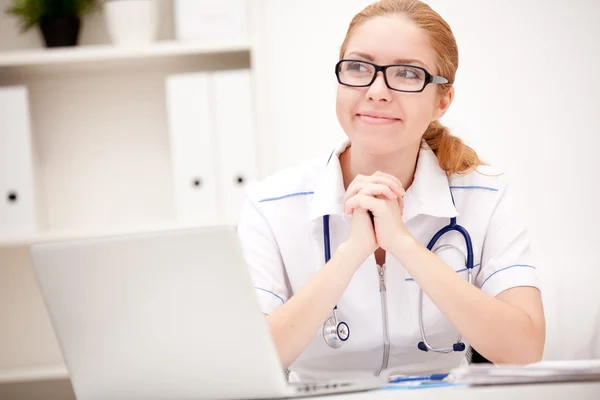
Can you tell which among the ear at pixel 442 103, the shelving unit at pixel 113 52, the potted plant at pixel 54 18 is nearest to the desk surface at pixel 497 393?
the ear at pixel 442 103

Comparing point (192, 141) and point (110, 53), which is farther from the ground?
point (110, 53)

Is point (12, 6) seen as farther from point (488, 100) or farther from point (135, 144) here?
point (488, 100)

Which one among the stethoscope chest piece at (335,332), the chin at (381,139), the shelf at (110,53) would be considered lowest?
the stethoscope chest piece at (335,332)

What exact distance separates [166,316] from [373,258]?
0.73 metres

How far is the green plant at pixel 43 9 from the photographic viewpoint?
221 centimetres

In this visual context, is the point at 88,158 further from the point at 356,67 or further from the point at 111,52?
the point at 356,67

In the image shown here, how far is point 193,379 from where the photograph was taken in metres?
0.77

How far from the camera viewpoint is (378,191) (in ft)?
4.34

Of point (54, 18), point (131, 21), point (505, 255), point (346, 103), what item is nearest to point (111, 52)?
point (131, 21)

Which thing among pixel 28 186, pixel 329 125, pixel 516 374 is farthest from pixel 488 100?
pixel 516 374

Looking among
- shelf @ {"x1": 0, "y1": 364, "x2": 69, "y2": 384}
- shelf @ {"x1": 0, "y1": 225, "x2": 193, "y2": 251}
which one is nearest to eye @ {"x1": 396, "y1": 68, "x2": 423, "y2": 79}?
shelf @ {"x1": 0, "y1": 225, "x2": 193, "y2": 251}

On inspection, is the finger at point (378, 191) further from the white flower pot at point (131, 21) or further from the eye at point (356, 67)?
the white flower pot at point (131, 21)

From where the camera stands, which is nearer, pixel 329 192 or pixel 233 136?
pixel 329 192

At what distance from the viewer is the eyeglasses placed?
4.54 feet
